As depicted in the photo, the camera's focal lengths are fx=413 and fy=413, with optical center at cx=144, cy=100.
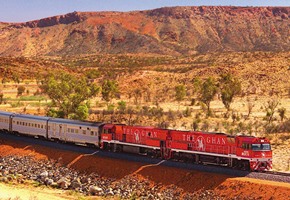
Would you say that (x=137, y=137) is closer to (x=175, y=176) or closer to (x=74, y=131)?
(x=175, y=176)

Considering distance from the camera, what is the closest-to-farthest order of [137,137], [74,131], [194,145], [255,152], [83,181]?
[255,152], [194,145], [83,181], [137,137], [74,131]

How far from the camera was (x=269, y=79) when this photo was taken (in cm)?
9431

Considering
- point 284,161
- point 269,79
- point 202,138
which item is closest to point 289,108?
point 269,79

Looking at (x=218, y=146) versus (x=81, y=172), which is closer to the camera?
(x=218, y=146)

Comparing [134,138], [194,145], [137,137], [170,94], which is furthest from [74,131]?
[170,94]

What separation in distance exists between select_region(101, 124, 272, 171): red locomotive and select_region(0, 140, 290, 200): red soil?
6.31 feet

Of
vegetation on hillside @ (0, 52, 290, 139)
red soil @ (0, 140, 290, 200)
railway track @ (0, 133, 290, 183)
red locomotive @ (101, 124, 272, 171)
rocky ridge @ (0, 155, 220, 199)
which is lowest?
rocky ridge @ (0, 155, 220, 199)

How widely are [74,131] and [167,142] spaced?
11516 mm

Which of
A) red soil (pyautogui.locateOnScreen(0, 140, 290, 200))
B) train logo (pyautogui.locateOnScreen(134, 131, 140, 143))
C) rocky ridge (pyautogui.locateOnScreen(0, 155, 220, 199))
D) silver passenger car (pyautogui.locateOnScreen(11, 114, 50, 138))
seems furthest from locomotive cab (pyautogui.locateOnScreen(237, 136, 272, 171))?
silver passenger car (pyautogui.locateOnScreen(11, 114, 50, 138))

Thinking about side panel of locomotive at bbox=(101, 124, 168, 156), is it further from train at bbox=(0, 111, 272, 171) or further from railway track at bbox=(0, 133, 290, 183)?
railway track at bbox=(0, 133, 290, 183)

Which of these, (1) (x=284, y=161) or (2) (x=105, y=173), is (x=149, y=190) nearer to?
(2) (x=105, y=173)

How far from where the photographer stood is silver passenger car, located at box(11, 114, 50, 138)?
149 feet

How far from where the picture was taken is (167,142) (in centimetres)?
3397

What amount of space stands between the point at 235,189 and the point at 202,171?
3746 millimetres
